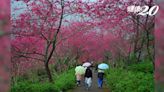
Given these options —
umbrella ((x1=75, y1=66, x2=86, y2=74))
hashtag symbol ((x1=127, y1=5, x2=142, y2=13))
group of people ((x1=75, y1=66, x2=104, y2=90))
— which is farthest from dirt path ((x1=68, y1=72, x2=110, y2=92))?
hashtag symbol ((x1=127, y1=5, x2=142, y2=13))

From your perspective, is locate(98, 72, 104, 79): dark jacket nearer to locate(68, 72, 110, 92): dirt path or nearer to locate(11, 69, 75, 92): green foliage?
locate(68, 72, 110, 92): dirt path

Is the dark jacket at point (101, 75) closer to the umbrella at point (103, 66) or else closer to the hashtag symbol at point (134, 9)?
the umbrella at point (103, 66)

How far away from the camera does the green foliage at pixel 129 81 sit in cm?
357

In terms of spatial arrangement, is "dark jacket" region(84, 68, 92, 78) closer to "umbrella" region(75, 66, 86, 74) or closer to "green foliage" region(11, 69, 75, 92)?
"umbrella" region(75, 66, 86, 74)

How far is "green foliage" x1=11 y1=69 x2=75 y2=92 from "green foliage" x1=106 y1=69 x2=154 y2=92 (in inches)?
15.8

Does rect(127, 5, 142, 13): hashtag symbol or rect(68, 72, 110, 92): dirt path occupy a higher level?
rect(127, 5, 142, 13): hashtag symbol

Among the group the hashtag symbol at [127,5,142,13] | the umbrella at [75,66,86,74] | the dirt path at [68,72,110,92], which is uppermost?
the hashtag symbol at [127,5,142,13]

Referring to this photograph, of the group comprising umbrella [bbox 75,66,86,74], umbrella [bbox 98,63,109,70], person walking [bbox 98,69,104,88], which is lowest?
person walking [bbox 98,69,104,88]

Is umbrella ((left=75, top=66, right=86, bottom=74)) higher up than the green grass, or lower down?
higher up

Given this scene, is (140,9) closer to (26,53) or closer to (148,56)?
(148,56)

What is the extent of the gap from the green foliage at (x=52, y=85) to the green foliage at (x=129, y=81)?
0.40m

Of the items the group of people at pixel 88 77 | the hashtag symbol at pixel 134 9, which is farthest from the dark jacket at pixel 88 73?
the hashtag symbol at pixel 134 9

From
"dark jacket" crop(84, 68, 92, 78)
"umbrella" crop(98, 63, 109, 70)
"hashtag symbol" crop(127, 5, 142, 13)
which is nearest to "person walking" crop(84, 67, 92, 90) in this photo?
"dark jacket" crop(84, 68, 92, 78)

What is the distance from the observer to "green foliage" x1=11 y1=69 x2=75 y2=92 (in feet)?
11.7
